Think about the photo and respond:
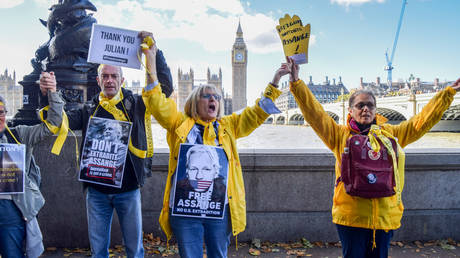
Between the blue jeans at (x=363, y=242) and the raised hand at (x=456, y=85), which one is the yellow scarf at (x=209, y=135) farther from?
the raised hand at (x=456, y=85)

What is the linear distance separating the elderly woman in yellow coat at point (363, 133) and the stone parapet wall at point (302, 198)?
1.32 metres

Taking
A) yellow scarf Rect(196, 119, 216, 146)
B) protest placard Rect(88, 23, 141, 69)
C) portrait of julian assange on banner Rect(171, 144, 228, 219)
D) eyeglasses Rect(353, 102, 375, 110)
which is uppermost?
protest placard Rect(88, 23, 141, 69)

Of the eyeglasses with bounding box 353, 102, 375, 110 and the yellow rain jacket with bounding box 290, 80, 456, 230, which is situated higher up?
the eyeglasses with bounding box 353, 102, 375, 110

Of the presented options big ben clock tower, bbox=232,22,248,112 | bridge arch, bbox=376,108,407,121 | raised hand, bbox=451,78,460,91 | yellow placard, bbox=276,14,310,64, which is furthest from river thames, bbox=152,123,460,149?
big ben clock tower, bbox=232,22,248,112

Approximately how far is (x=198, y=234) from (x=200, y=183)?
0.32 m

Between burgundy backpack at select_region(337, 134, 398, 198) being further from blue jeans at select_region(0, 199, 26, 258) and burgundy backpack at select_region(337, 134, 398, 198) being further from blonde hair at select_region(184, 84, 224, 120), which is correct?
blue jeans at select_region(0, 199, 26, 258)

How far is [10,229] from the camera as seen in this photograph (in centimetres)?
203

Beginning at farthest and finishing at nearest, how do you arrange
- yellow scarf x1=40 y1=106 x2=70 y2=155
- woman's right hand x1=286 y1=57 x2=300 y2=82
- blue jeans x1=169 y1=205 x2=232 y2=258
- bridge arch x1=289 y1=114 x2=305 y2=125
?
1. bridge arch x1=289 y1=114 x2=305 y2=125
2. woman's right hand x1=286 y1=57 x2=300 y2=82
3. yellow scarf x1=40 y1=106 x2=70 y2=155
4. blue jeans x1=169 y1=205 x2=232 y2=258

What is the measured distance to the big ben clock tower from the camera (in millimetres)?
99312

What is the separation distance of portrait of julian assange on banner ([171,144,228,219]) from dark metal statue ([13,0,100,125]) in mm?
2220

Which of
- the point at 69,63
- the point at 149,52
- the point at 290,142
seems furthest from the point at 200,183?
the point at 290,142

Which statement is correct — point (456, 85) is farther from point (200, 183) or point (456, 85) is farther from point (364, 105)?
point (200, 183)

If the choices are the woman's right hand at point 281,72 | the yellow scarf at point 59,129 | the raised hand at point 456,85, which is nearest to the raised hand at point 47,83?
the yellow scarf at point 59,129

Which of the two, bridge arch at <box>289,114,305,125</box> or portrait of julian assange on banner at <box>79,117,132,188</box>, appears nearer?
portrait of julian assange on banner at <box>79,117,132,188</box>
